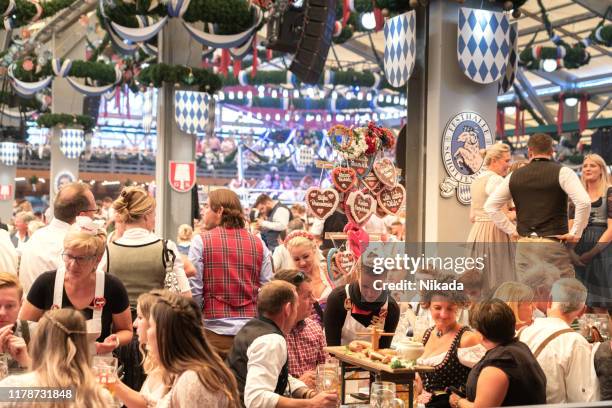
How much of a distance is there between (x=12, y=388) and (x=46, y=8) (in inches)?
406

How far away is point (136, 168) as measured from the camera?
1302 inches

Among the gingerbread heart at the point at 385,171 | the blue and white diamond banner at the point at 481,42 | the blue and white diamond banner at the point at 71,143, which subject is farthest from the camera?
the blue and white diamond banner at the point at 71,143

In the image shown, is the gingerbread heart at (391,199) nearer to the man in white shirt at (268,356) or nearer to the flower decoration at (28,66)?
the man in white shirt at (268,356)

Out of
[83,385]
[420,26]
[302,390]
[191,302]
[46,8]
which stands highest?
[46,8]

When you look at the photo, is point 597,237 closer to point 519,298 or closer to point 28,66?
point 519,298

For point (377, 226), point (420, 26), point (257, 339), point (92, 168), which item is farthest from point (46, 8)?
point (92, 168)

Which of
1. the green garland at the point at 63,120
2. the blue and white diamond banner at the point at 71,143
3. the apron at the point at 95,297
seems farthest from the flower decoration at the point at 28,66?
the apron at the point at 95,297

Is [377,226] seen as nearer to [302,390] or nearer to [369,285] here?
[369,285]

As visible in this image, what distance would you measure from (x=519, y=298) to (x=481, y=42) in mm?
3028

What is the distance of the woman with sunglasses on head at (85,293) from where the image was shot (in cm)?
333

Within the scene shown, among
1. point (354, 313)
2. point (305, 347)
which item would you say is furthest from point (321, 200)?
point (305, 347)

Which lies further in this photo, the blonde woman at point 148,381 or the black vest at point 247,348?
the black vest at point 247,348

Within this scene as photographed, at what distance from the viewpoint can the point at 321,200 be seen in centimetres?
474

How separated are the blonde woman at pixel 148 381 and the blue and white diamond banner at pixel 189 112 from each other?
8950 millimetres
